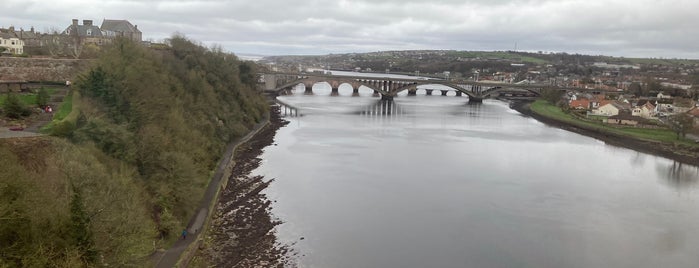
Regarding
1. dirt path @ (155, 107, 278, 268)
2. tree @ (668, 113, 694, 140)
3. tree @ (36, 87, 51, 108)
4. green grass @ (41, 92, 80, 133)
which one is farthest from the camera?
tree @ (668, 113, 694, 140)

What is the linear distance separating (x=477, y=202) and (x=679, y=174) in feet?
35.9

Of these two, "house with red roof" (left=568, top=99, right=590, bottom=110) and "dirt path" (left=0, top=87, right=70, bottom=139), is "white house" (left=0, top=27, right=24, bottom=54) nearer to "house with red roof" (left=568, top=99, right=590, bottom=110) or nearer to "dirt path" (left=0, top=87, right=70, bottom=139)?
"dirt path" (left=0, top=87, right=70, bottom=139)

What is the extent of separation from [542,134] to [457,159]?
1097 centimetres

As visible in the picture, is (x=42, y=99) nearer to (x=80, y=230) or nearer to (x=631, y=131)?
(x=80, y=230)

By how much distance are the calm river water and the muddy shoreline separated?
15.3 inches

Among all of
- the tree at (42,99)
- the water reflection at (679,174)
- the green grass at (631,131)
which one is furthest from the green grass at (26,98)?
the green grass at (631,131)

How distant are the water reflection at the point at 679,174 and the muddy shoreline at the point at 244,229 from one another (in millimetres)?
14860

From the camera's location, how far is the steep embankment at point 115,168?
6.48 meters

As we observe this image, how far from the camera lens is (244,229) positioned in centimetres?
1266

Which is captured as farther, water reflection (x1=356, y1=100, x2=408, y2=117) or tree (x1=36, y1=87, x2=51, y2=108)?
water reflection (x1=356, y1=100, x2=408, y2=117)

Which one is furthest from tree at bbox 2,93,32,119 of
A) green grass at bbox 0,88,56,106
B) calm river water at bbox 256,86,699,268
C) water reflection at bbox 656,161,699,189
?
water reflection at bbox 656,161,699,189

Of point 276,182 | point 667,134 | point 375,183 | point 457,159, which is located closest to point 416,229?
point 375,183

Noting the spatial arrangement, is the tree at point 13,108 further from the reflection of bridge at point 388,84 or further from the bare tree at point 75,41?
the reflection of bridge at point 388,84

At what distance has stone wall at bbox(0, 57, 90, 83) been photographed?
658 inches
